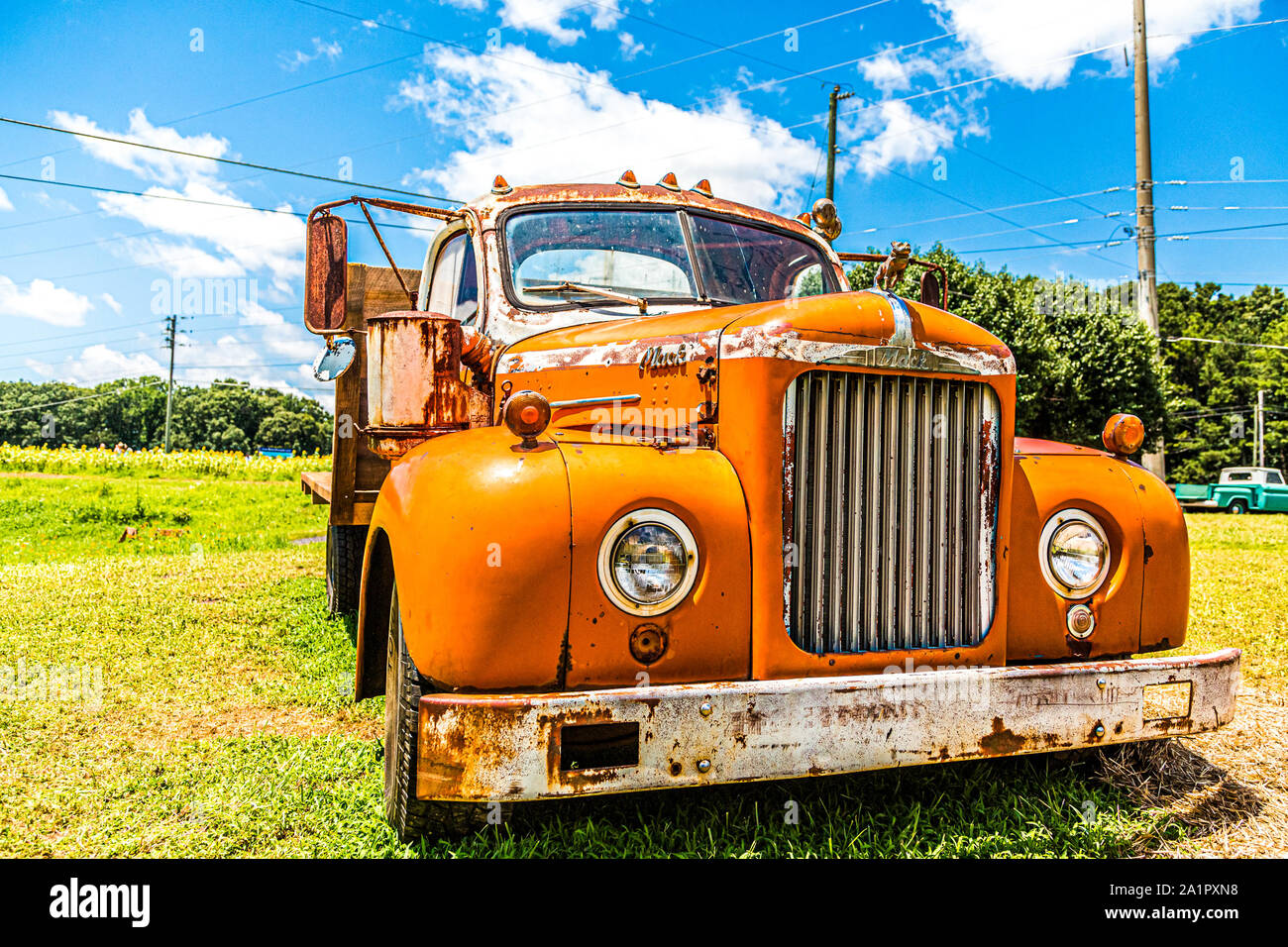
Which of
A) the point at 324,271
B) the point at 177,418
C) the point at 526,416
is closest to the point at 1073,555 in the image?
the point at 526,416

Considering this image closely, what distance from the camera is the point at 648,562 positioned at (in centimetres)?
244

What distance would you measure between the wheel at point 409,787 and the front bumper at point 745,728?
230 mm

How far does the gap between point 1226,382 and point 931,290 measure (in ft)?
158

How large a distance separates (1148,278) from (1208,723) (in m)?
19.9

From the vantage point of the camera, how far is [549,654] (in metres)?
2.34

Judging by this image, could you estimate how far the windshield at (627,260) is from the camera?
3836 mm

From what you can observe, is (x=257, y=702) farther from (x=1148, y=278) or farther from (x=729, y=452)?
(x=1148, y=278)

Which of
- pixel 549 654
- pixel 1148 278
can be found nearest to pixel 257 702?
pixel 549 654

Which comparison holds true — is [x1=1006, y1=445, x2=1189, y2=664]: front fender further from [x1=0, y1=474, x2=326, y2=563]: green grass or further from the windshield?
[x1=0, y1=474, x2=326, y2=563]: green grass

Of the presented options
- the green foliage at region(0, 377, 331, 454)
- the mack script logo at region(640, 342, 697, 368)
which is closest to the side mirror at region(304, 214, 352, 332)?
the mack script logo at region(640, 342, 697, 368)

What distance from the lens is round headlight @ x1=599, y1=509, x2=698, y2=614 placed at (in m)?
2.39
